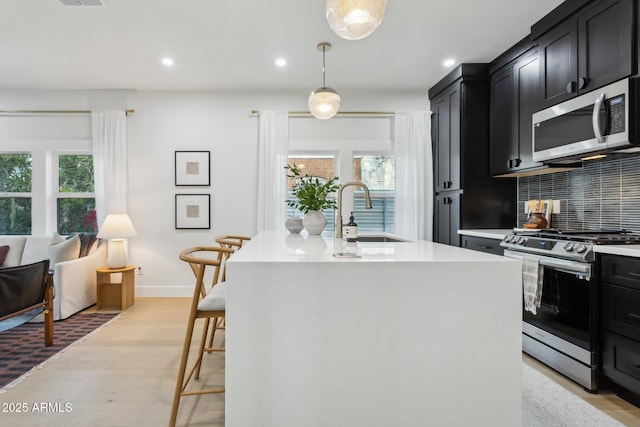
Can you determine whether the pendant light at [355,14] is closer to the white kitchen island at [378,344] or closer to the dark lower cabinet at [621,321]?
the white kitchen island at [378,344]

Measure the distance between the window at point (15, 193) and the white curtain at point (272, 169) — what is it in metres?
2.99

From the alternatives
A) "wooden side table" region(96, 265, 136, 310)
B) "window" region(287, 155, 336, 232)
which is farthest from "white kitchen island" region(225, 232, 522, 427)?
"window" region(287, 155, 336, 232)

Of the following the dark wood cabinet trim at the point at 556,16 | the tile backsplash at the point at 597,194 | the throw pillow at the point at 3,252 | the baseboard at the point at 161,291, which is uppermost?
the dark wood cabinet trim at the point at 556,16

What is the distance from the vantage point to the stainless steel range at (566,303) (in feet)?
7.14

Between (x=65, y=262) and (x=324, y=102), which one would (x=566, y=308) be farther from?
(x=65, y=262)

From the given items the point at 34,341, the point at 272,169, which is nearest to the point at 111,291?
the point at 34,341

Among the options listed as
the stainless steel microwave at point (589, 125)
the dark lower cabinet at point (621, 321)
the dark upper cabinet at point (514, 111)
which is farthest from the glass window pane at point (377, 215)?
the dark lower cabinet at point (621, 321)

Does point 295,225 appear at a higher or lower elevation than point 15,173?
lower

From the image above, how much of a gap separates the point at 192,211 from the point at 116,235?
0.91 m

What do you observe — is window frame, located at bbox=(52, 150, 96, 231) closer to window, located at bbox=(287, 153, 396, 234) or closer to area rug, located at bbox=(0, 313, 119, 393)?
area rug, located at bbox=(0, 313, 119, 393)

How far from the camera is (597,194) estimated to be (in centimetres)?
285

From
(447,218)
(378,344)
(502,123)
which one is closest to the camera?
(378,344)

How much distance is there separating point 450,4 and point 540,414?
2.75 meters

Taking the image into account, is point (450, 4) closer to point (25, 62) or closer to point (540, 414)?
point (540, 414)
